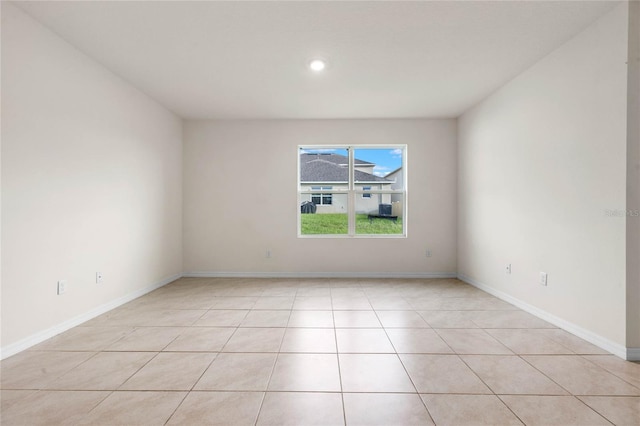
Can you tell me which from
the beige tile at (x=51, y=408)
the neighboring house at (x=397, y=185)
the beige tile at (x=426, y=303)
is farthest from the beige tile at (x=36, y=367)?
the neighboring house at (x=397, y=185)

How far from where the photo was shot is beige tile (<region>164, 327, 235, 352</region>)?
221 cm

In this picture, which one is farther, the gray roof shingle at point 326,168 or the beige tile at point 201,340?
the gray roof shingle at point 326,168

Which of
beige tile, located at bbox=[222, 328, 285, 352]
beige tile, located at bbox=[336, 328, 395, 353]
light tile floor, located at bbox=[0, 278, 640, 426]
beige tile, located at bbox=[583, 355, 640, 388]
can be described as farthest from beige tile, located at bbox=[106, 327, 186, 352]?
beige tile, located at bbox=[583, 355, 640, 388]

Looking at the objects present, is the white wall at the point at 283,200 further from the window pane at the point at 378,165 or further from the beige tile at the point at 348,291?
the beige tile at the point at 348,291

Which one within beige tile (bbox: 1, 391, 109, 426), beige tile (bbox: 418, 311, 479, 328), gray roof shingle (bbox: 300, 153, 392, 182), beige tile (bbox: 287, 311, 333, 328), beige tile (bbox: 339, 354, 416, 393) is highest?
gray roof shingle (bbox: 300, 153, 392, 182)

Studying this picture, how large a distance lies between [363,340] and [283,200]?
2747 mm

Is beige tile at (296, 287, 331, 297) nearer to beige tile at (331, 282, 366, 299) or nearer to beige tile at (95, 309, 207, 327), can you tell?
beige tile at (331, 282, 366, 299)

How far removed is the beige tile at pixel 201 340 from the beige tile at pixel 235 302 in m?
0.60

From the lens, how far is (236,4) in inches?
81.3

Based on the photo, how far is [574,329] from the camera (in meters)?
2.43

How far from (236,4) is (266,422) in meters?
2.68

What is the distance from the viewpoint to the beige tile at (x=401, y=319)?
2648 mm

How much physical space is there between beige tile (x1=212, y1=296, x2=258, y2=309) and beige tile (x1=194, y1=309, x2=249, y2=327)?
5.2 inches

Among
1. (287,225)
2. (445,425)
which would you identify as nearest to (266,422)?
(445,425)
